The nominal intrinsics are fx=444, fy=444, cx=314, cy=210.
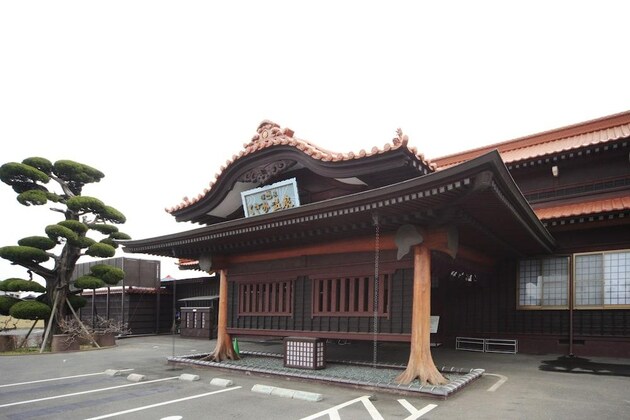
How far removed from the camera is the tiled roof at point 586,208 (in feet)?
41.1

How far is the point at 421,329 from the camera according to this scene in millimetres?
9141

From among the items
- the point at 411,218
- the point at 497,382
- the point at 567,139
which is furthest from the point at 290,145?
the point at 567,139

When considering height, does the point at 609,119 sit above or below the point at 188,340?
above

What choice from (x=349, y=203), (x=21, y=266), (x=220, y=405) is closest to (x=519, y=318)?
(x=349, y=203)

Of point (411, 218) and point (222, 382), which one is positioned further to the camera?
point (222, 382)

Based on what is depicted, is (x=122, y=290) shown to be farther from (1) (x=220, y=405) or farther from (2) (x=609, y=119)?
(2) (x=609, y=119)

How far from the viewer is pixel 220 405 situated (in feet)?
26.4

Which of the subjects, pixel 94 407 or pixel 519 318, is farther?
pixel 519 318

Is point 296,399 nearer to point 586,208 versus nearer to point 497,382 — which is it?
point 497,382

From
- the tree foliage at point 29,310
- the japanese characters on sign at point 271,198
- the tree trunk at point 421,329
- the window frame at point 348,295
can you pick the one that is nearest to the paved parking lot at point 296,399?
the tree trunk at point 421,329

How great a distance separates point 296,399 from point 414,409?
88.4 inches

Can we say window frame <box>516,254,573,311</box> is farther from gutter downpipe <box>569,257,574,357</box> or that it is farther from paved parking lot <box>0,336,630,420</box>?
paved parking lot <box>0,336,630,420</box>

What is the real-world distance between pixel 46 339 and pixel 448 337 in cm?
1580

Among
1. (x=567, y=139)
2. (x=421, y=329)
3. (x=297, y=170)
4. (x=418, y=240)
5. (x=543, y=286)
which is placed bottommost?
(x=421, y=329)
